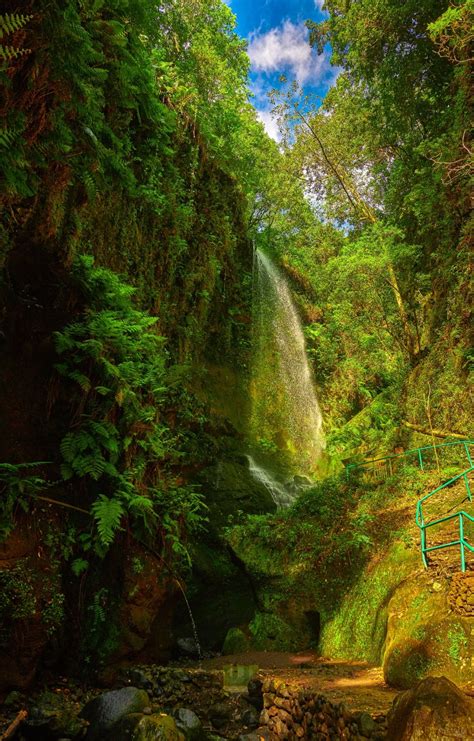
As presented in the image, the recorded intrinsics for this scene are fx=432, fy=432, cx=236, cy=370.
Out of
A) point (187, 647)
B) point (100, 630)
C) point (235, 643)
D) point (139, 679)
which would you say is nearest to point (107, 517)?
point (100, 630)

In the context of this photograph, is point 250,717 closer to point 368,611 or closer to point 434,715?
point 368,611

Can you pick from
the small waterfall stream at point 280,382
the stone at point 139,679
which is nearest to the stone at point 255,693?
the stone at point 139,679

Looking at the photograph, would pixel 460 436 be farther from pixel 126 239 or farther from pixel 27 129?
pixel 27 129

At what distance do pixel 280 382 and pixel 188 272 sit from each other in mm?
6950

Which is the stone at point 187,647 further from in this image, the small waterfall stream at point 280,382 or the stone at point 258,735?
the small waterfall stream at point 280,382

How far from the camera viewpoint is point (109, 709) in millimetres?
4922

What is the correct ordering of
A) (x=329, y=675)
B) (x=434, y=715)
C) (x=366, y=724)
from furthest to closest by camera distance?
(x=329, y=675) < (x=366, y=724) < (x=434, y=715)

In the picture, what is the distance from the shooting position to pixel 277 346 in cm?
1798

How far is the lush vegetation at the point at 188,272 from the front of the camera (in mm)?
5398

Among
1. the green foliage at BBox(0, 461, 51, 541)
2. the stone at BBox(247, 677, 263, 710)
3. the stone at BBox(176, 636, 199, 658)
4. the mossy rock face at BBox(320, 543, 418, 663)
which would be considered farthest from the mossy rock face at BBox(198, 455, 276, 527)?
the green foliage at BBox(0, 461, 51, 541)

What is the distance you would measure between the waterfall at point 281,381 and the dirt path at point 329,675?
7.31 meters

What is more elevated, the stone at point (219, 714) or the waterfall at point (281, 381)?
the waterfall at point (281, 381)

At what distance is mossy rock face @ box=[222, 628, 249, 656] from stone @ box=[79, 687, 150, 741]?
4.08m

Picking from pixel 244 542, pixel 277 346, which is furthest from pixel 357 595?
pixel 277 346
